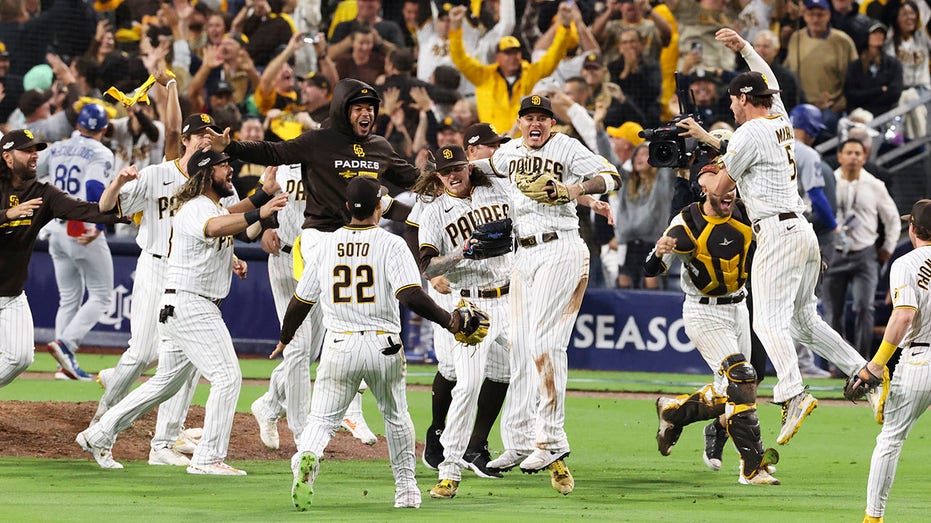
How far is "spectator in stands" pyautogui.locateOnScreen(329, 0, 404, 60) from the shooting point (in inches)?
810

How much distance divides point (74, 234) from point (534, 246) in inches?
274

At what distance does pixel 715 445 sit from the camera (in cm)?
1084

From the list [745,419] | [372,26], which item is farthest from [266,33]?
[745,419]

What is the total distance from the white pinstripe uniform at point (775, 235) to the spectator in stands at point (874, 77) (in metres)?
9.02

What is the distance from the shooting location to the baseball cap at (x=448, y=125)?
57.7ft

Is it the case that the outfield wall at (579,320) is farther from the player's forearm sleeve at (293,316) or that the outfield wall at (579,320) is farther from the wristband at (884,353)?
the wristband at (884,353)

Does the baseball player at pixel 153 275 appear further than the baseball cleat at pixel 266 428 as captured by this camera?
No

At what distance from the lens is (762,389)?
16.4 m

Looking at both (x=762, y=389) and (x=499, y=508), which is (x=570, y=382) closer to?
(x=762, y=389)

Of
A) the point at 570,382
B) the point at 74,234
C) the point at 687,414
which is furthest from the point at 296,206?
the point at 570,382

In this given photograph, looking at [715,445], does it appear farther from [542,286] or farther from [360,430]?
[360,430]

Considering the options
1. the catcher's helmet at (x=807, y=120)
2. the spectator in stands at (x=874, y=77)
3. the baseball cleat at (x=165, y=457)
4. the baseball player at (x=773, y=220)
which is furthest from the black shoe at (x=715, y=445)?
the spectator in stands at (x=874, y=77)

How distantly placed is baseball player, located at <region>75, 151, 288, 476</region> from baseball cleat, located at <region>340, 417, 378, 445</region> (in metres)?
1.77

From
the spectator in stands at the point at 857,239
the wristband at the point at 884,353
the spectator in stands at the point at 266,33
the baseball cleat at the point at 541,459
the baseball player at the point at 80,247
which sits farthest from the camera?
the spectator in stands at the point at 266,33
